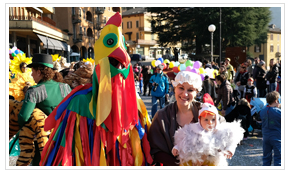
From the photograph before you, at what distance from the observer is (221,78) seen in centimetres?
662

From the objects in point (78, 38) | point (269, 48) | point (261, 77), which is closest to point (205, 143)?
point (261, 77)

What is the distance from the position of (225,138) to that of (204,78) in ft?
17.0

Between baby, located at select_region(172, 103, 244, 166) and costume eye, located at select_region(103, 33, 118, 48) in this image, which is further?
costume eye, located at select_region(103, 33, 118, 48)

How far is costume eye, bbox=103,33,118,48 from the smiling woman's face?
74 centimetres

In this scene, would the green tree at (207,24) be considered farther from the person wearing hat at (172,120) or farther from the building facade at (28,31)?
the person wearing hat at (172,120)

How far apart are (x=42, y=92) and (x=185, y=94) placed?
170cm

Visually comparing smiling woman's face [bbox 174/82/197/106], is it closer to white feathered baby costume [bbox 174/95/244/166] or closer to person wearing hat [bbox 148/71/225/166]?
person wearing hat [bbox 148/71/225/166]

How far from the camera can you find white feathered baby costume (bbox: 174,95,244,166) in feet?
7.46

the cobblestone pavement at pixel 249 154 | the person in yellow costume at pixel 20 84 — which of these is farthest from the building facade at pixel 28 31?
the cobblestone pavement at pixel 249 154

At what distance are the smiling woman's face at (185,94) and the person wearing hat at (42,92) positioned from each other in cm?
156

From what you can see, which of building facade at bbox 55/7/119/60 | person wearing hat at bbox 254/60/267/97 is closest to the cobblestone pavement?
person wearing hat at bbox 254/60/267/97
